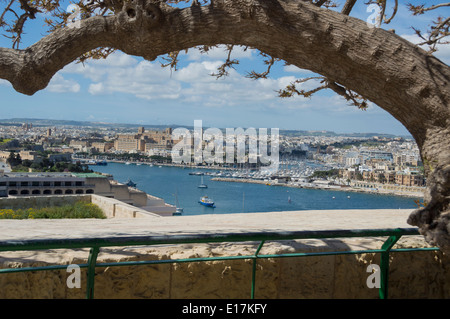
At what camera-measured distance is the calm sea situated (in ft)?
136

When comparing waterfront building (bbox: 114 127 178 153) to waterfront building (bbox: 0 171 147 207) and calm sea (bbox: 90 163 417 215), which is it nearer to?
calm sea (bbox: 90 163 417 215)

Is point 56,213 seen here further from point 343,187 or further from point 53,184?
point 343,187

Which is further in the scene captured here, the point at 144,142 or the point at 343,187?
the point at 144,142

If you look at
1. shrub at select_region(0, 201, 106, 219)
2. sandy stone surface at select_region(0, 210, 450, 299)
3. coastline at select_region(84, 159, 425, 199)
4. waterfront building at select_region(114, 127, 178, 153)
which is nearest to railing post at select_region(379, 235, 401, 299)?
sandy stone surface at select_region(0, 210, 450, 299)

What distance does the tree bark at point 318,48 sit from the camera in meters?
2.26

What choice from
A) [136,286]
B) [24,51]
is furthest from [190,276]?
[24,51]

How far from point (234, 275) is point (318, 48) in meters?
1.38

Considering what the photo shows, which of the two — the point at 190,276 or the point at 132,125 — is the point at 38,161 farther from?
the point at 132,125

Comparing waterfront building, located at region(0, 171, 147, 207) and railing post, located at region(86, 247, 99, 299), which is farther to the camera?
waterfront building, located at region(0, 171, 147, 207)

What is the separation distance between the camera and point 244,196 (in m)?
48.7

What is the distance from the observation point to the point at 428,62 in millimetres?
2291

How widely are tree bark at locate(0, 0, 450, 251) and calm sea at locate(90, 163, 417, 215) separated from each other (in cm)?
3271

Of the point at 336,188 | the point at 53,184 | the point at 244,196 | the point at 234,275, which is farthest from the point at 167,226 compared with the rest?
the point at 336,188
